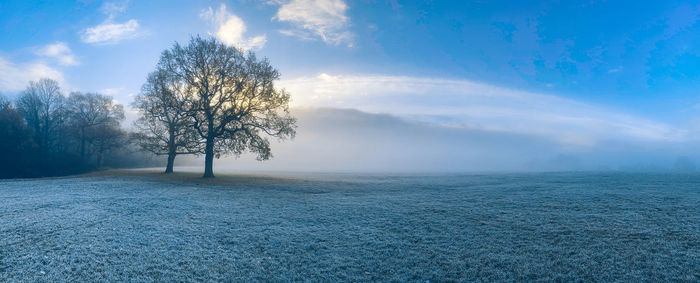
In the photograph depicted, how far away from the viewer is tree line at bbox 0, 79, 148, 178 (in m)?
47.9

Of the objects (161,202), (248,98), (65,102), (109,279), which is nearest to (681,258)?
(109,279)

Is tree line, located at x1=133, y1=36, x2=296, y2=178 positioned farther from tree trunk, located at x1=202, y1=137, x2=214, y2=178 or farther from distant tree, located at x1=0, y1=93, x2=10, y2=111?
distant tree, located at x1=0, y1=93, x2=10, y2=111

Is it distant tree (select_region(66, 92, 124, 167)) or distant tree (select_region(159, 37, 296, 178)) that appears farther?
distant tree (select_region(66, 92, 124, 167))

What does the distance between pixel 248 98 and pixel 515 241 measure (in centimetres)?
3026

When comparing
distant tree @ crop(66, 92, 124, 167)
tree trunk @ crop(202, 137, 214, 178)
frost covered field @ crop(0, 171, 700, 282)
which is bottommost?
frost covered field @ crop(0, 171, 700, 282)

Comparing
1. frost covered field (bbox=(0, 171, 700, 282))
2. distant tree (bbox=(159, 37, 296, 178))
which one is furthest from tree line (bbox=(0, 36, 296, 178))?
frost covered field (bbox=(0, 171, 700, 282))

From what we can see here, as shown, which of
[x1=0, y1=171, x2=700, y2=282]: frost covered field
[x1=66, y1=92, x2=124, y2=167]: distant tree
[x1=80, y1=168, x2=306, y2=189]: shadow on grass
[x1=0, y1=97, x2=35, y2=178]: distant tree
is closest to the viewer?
[x1=0, y1=171, x2=700, y2=282]: frost covered field

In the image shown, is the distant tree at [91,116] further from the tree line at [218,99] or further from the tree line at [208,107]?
the tree line at [218,99]

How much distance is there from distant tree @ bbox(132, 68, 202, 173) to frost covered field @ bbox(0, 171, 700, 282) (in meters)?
18.9

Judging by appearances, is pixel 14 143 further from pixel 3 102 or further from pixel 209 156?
pixel 209 156

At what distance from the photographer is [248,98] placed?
33531 mm

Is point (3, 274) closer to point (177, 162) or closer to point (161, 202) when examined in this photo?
point (161, 202)

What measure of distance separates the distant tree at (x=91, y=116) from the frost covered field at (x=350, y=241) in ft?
150

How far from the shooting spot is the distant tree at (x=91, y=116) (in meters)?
52.5
